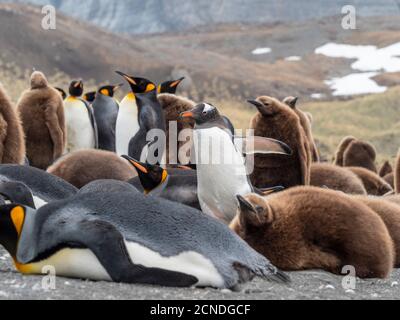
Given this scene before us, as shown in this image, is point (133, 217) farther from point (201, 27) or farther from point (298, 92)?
point (201, 27)

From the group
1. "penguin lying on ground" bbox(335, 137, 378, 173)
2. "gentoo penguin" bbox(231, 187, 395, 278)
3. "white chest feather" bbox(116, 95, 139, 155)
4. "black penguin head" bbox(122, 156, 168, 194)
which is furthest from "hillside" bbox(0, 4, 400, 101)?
"gentoo penguin" bbox(231, 187, 395, 278)

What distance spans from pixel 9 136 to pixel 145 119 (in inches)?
76.4

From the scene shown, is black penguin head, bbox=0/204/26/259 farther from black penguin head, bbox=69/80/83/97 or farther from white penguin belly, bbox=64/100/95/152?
black penguin head, bbox=69/80/83/97

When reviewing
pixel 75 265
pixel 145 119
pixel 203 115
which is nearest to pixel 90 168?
pixel 203 115

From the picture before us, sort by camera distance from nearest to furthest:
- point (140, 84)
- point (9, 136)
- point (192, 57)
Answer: point (9, 136), point (140, 84), point (192, 57)

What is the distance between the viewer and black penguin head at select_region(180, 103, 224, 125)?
492 centimetres

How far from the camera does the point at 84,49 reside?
36094mm

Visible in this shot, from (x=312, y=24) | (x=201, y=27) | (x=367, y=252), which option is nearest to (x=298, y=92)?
(x=312, y=24)

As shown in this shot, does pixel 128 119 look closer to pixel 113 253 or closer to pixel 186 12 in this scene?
pixel 113 253

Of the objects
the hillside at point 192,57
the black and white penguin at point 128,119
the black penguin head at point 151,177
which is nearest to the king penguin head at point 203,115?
the black penguin head at point 151,177

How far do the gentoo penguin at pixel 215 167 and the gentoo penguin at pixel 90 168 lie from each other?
1.12 metres

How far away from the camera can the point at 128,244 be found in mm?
3203

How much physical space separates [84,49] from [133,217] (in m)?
33.6

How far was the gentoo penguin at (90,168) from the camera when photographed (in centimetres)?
591
